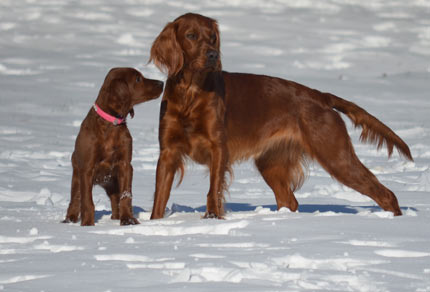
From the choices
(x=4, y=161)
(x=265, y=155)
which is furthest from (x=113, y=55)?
(x=265, y=155)

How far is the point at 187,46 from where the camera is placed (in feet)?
16.1

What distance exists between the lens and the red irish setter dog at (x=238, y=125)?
4.92m

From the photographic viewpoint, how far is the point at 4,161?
7.42m

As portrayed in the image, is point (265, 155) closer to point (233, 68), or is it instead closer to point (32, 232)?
point (32, 232)

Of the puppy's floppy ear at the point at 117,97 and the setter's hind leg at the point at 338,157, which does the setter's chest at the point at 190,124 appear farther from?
the setter's hind leg at the point at 338,157

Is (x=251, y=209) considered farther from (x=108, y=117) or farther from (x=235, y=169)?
(x=235, y=169)

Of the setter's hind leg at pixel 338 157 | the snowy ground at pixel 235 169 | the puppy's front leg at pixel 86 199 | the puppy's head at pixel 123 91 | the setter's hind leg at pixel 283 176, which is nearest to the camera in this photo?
the snowy ground at pixel 235 169

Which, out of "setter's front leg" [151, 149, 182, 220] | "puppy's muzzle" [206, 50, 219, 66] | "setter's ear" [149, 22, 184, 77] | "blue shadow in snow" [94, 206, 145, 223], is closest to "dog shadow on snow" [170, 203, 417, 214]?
"blue shadow in snow" [94, 206, 145, 223]

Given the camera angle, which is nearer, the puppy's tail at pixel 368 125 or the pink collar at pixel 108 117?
the pink collar at pixel 108 117

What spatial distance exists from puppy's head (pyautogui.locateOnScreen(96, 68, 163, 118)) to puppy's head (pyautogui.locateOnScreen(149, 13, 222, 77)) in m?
0.17

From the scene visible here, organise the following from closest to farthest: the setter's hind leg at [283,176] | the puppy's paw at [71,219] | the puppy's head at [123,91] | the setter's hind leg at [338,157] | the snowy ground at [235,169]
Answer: the snowy ground at [235,169]
the puppy's head at [123,91]
the puppy's paw at [71,219]
the setter's hind leg at [338,157]
the setter's hind leg at [283,176]

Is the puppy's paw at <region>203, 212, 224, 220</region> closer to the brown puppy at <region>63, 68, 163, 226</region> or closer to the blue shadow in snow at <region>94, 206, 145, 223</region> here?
the brown puppy at <region>63, 68, 163, 226</region>

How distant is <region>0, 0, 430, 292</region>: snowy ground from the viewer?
10.3 feet

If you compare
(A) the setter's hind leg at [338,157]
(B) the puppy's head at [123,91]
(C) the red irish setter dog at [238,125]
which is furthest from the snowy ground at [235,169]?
(B) the puppy's head at [123,91]
